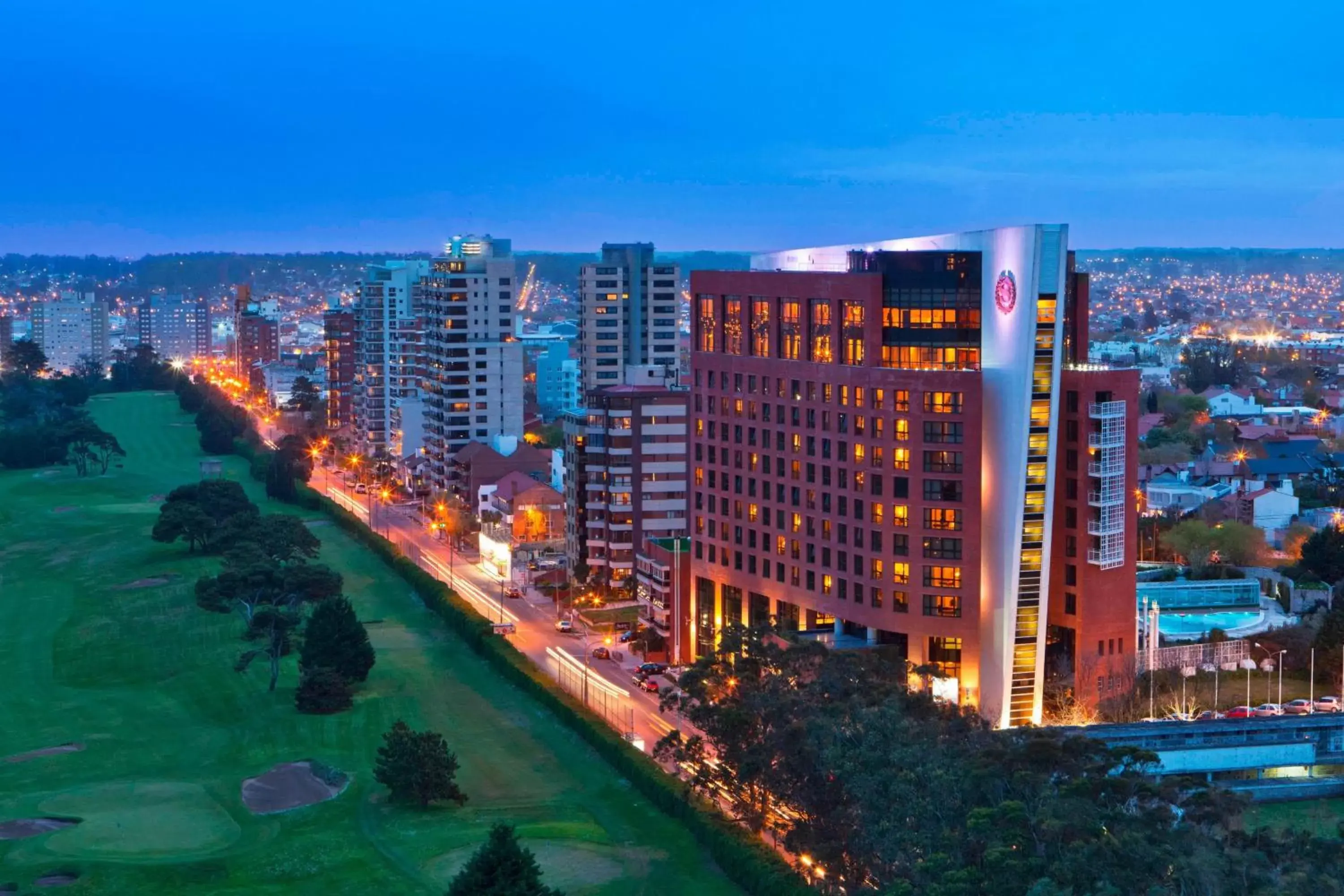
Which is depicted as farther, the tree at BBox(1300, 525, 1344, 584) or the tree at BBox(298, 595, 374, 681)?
the tree at BBox(1300, 525, 1344, 584)

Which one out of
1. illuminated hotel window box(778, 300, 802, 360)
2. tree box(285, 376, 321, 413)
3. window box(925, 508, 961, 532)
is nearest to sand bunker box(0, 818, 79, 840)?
window box(925, 508, 961, 532)

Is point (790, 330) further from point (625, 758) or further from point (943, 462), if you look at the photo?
point (625, 758)

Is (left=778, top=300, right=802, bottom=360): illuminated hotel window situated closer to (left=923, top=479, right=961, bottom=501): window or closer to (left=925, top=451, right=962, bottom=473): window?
(left=925, top=451, right=962, bottom=473): window

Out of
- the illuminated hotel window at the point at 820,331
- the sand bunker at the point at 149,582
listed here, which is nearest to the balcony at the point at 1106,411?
the illuminated hotel window at the point at 820,331

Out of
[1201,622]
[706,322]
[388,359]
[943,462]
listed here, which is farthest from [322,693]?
[388,359]

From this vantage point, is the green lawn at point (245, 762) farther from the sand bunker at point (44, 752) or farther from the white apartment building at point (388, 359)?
the white apartment building at point (388, 359)

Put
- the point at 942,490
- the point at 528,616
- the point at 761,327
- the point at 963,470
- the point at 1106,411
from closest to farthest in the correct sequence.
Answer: the point at 1106,411 < the point at 963,470 < the point at 942,490 < the point at 761,327 < the point at 528,616
